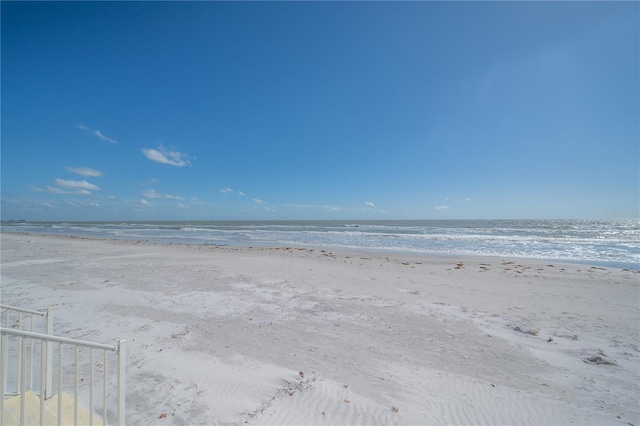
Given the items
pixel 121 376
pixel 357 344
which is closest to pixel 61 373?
pixel 121 376

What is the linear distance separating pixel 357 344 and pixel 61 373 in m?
3.90

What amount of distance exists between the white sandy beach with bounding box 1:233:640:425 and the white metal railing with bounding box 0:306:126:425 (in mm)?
441

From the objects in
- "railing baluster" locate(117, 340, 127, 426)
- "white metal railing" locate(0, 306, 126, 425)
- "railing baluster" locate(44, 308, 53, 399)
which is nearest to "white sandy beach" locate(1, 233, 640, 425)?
"white metal railing" locate(0, 306, 126, 425)

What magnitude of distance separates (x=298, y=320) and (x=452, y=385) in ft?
10.1

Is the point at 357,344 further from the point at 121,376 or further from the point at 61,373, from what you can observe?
the point at 61,373

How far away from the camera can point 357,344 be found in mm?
4875

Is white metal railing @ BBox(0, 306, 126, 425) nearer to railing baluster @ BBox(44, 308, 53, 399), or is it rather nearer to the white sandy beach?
railing baluster @ BBox(44, 308, 53, 399)

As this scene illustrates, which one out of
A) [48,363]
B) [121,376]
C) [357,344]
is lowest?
[357,344]

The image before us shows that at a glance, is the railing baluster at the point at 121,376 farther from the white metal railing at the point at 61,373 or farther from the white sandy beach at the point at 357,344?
the white sandy beach at the point at 357,344

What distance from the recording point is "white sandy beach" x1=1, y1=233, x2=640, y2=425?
3336mm

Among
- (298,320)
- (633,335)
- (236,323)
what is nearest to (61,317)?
(236,323)

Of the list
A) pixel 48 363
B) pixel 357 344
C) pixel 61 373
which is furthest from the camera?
pixel 357 344

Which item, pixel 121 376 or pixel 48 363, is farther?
pixel 48 363

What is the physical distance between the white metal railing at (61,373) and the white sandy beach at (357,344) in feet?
1.45
